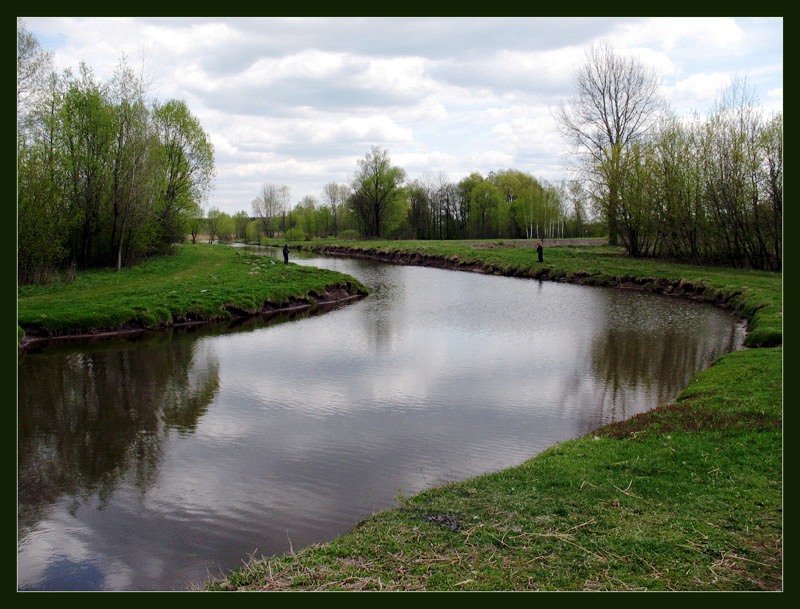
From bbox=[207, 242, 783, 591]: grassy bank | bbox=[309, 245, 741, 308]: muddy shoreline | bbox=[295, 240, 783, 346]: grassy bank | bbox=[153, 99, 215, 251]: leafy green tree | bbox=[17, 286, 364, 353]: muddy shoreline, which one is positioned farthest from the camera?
bbox=[153, 99, 215, 251]: leafy green tree

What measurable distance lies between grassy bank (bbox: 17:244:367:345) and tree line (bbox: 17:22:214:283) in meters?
1.56

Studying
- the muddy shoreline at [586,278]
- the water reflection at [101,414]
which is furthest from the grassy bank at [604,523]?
the muddy shoreline at [586,278]

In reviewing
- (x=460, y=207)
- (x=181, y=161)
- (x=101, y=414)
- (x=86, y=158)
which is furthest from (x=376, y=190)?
(x=101, y=414)

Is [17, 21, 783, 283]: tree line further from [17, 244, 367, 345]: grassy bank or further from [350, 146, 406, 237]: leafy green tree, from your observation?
[350, 146, 406, 237]: leafy green tree

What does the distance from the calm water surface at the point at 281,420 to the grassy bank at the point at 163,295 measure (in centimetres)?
148

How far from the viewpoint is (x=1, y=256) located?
4.68 meters

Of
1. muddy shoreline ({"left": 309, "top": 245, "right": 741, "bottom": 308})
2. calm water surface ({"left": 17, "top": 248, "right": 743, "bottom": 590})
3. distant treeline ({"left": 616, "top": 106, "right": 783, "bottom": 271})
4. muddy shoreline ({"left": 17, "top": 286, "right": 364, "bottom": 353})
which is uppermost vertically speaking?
distant treeline ({"left": 616, "top": 106, "right": 783, "bottom": 271})

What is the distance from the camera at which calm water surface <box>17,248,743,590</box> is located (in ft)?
21.7

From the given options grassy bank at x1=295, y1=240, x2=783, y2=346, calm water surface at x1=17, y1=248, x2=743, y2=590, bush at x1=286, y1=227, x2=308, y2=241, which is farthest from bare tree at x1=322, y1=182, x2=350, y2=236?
calm water surface at x1=17, y1=248, x2=743, y2=590

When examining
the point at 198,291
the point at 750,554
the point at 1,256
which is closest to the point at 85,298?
the point at 198,291

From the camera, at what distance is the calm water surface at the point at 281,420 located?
6613mm

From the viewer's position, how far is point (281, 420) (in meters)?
10.7

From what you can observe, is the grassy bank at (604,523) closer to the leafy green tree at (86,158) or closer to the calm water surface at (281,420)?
the calm water surface at (281,420)

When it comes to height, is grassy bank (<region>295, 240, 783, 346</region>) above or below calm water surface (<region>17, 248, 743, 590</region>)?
above
